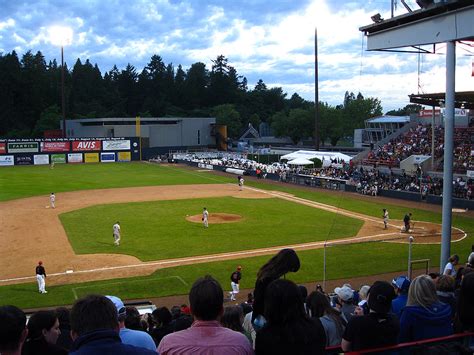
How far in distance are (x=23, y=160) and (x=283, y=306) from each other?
73500 mm

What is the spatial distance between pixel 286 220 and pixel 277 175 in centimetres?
2353

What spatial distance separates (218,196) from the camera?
41.8 metres

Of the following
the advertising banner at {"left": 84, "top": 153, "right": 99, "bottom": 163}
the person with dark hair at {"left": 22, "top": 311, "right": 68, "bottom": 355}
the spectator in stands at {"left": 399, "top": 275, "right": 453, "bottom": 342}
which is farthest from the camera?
the advertising banner at {"left": 84, "top": 153, "right": 99, "bottom": 163}

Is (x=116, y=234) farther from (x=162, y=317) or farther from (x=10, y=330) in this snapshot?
(x=10, y=330)

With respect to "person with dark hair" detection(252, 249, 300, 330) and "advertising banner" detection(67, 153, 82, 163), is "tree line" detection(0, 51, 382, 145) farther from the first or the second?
"person with dark hair" detection(252, 249, 300, 330)

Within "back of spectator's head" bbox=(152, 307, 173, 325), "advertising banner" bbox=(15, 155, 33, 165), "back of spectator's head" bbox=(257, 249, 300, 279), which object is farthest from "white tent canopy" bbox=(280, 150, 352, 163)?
"back of spectator's head" bbox=(257, 249, 300, 279)

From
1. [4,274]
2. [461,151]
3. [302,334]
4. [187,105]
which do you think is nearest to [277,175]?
[461,151]

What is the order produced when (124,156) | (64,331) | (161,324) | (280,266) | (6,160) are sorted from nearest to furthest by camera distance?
(280,266) < (64,331) < (161,324) < (6,160) < (124,156)

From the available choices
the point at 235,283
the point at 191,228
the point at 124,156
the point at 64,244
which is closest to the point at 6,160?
the point at 124,156

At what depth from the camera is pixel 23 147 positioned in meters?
70.6

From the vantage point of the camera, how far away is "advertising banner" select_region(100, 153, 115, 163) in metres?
76.8

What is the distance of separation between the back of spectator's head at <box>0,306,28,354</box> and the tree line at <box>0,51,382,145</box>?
9193cm

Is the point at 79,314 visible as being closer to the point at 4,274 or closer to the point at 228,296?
the point at 228,296

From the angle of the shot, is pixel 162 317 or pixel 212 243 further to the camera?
pixel 212 243
